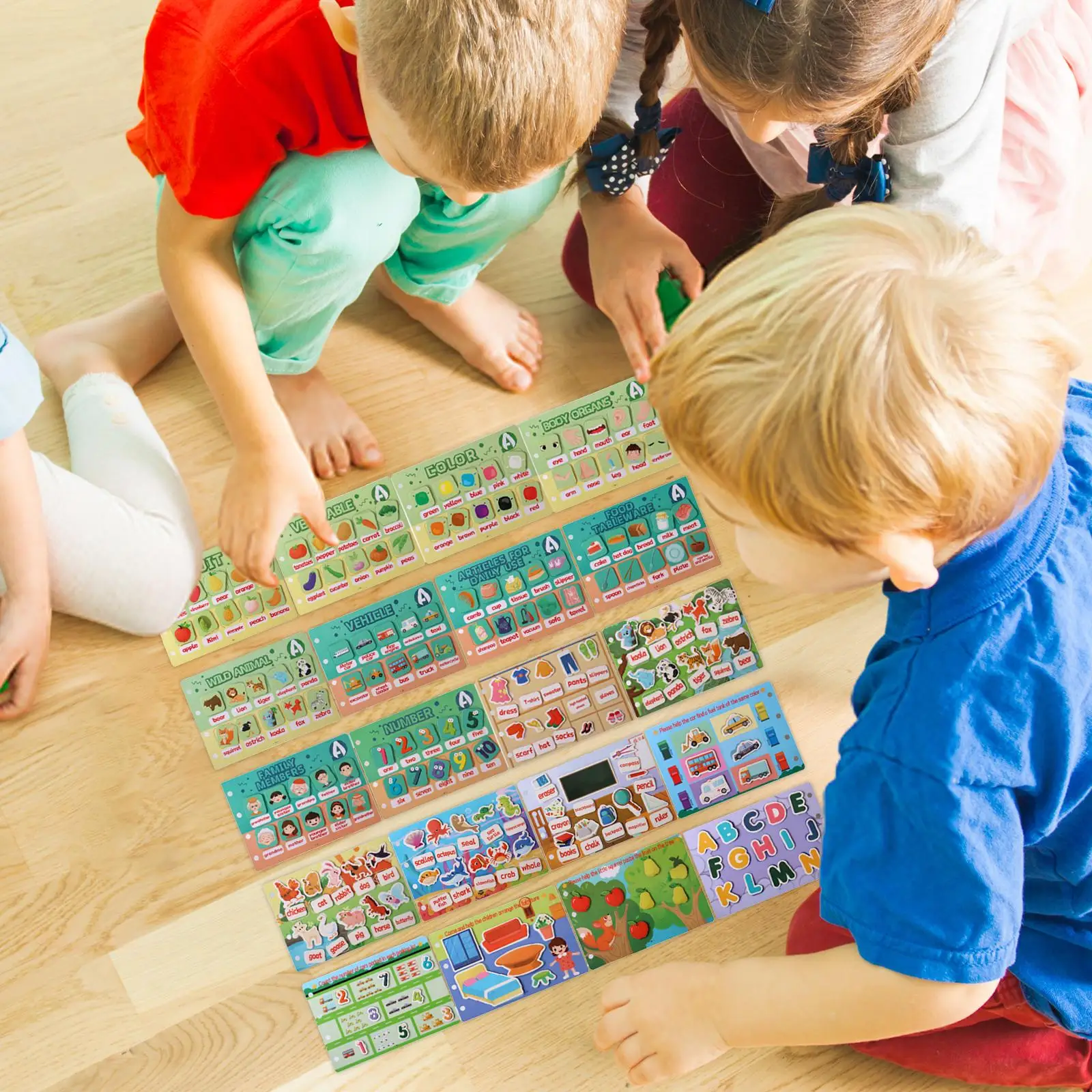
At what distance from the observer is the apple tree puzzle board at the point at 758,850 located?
97cm

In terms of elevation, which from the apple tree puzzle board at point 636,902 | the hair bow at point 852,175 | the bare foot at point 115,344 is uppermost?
the hair bow at point 852,175

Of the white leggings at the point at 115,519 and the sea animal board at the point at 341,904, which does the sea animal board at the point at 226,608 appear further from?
the sea animal board at the point at 341,904

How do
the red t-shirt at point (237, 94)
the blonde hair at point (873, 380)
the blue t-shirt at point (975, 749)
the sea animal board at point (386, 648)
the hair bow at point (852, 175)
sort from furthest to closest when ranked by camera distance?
the sea animal board at point (386, 648), the hair bow at point (852, 175), the red t-shirt at point (237, 94), the blue t-shirt at point (975, 749), the blonde hair at point (873, 380)

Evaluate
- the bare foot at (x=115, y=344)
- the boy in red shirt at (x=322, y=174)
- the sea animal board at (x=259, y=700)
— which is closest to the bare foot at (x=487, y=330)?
the boy in red shirt at (x=322, y=174)

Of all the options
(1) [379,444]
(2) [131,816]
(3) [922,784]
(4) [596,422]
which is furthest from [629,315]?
(2) [131,816]

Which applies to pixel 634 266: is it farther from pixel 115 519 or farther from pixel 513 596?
pixel 115 519

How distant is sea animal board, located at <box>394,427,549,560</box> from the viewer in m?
1.04

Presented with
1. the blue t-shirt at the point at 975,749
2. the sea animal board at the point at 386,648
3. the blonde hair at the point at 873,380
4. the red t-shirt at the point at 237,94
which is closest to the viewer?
the blonde hair at the point at 873,380

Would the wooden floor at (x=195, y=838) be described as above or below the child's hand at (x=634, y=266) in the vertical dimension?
below

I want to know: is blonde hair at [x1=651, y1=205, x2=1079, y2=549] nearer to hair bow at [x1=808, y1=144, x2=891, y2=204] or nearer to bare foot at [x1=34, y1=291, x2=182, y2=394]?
hair bow at [x1=808, y1=144, x2=891, y2=204]

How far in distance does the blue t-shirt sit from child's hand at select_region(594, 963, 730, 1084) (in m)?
0.19

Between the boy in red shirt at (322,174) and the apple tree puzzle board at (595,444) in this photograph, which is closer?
the boy in red shirt at (322,174)

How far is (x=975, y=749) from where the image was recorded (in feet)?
2.08

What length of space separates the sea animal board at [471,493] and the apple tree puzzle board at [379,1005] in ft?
1.22
